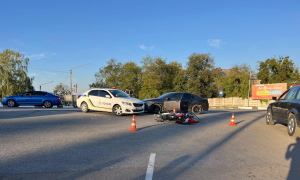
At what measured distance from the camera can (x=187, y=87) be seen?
51562 mm

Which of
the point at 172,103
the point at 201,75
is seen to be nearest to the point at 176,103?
the point at 172,103

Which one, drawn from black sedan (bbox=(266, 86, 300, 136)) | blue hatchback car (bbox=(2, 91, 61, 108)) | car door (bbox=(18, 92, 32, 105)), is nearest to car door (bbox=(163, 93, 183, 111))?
black sedan (bbox=(266, 86, 300, 136))

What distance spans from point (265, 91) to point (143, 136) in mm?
38795

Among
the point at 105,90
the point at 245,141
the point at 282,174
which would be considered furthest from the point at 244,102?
the point at 282,174

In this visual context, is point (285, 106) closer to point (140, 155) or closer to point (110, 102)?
point (140, 155)

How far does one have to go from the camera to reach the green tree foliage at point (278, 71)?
184 ft

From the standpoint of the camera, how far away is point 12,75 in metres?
50.2

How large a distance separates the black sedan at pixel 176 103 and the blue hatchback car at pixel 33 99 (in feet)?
29.2

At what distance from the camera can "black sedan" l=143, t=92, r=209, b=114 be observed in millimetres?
14430

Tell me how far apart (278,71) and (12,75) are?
64.8m

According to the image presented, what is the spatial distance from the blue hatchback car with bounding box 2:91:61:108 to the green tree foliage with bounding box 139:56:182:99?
1503 inches

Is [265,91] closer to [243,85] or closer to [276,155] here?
[243,85]

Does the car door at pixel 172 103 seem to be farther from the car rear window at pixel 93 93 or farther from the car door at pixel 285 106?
the car door at pixel 285 106

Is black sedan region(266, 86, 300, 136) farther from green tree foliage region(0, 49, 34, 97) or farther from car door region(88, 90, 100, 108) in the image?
green tree foliage region(0, 49, 34, 97)
